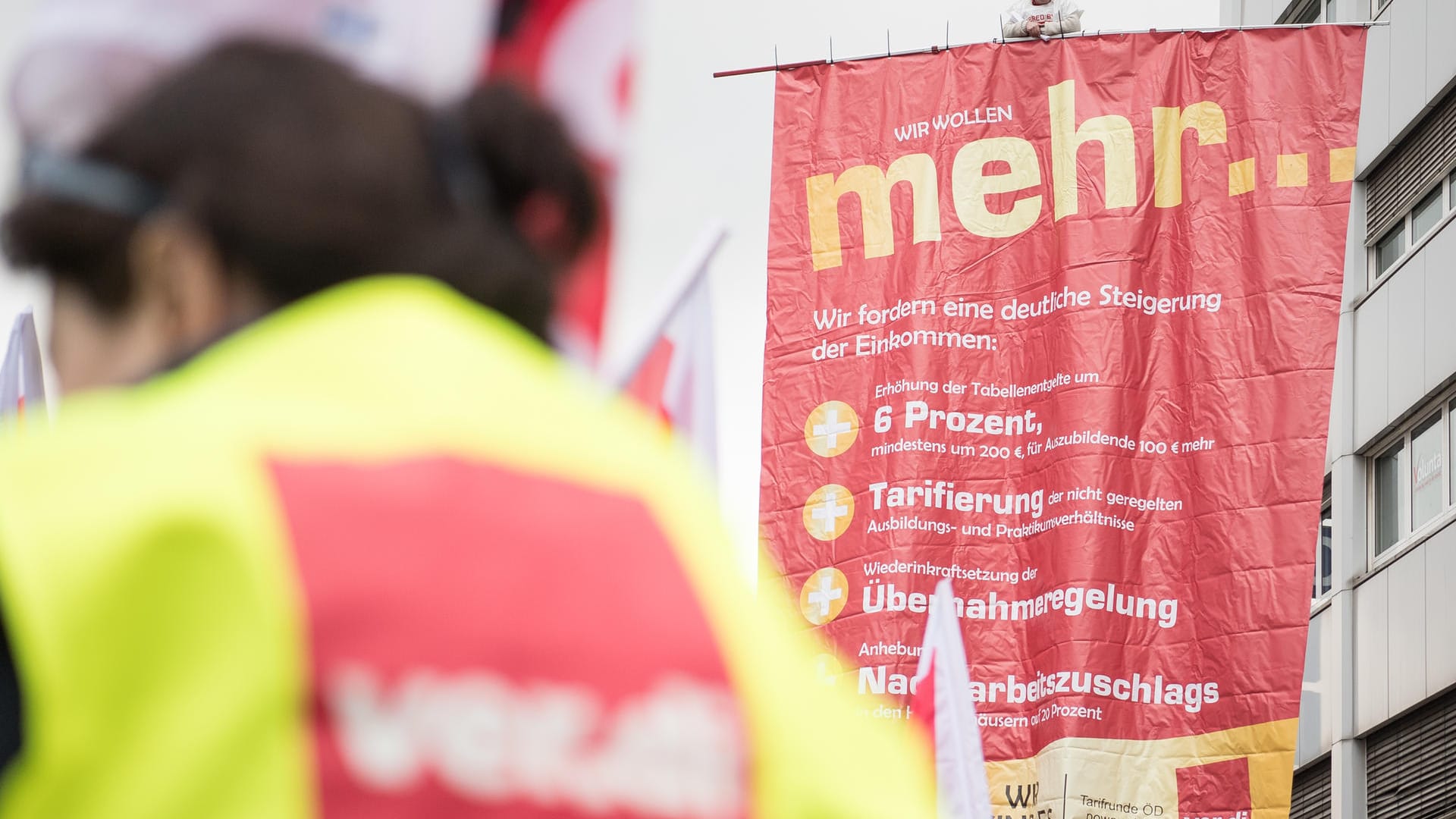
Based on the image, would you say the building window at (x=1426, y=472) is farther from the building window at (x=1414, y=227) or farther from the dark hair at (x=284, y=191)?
the dark hair at (x=284, y=191)

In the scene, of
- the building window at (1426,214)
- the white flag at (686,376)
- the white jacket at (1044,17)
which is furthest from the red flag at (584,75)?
the building window at (1426,214)

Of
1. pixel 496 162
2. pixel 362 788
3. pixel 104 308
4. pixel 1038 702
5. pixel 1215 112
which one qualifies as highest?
pixel 1215 112

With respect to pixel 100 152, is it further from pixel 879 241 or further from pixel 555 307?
pixel 879 241

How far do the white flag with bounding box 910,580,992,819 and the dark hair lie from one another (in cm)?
615

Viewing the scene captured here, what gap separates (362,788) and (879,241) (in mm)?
11044

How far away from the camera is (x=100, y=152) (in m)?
1.12

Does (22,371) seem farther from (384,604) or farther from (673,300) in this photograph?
(384,604)

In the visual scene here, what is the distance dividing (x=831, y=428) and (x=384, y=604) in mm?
10739

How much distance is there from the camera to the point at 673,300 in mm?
5312

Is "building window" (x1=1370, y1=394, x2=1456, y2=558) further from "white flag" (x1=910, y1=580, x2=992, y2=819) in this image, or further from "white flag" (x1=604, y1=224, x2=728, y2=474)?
"white flag" (x1=604, y1=224, x2=728, y2=474)

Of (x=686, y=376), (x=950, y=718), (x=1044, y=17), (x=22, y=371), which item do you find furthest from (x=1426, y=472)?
(x=22, y=371)

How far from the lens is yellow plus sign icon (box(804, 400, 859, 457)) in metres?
11.5

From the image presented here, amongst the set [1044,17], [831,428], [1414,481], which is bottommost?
[831,428]

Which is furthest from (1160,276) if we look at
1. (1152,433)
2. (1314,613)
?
(1314,613)
